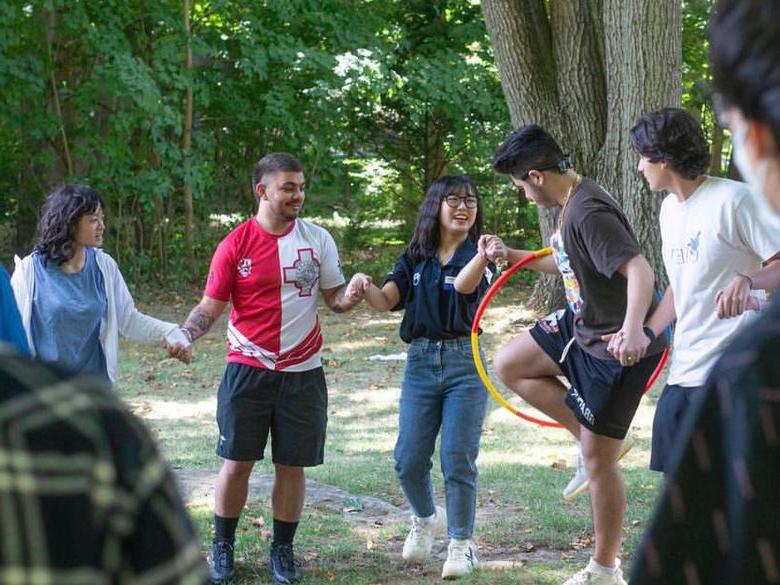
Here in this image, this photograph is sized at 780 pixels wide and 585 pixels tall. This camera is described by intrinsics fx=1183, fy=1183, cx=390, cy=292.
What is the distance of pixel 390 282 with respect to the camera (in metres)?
5.94

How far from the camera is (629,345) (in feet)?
16.1

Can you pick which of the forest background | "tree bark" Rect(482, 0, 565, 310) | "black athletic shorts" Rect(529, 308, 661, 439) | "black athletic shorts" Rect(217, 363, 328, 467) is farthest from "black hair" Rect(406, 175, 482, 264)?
the forest background

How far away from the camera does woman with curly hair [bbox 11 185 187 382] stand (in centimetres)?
520

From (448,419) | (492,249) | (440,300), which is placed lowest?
(448,419)

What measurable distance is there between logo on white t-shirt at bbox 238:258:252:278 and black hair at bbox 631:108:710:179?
1974 mm

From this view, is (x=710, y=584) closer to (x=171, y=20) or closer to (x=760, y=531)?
(x=760, y=531)

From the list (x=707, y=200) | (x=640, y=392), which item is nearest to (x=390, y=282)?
(x=640, y=392)

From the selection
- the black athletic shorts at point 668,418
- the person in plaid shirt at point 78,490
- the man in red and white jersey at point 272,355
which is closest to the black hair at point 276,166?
the man in red and white jersey at point 272,355

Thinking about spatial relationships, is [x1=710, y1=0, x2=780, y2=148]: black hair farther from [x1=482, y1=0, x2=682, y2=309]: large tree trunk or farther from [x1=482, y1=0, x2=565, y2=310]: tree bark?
[x1=482, y1=0, x2=565, y2=310]: tree bark

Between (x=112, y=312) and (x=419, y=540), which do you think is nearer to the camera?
(x=112, y=312)

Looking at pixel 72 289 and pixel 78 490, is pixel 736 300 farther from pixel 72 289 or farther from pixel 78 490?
pixel 78 490

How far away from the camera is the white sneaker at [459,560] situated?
5.68m

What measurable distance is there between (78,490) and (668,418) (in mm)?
3949

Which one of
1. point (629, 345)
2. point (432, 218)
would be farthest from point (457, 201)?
point (629, 345)
